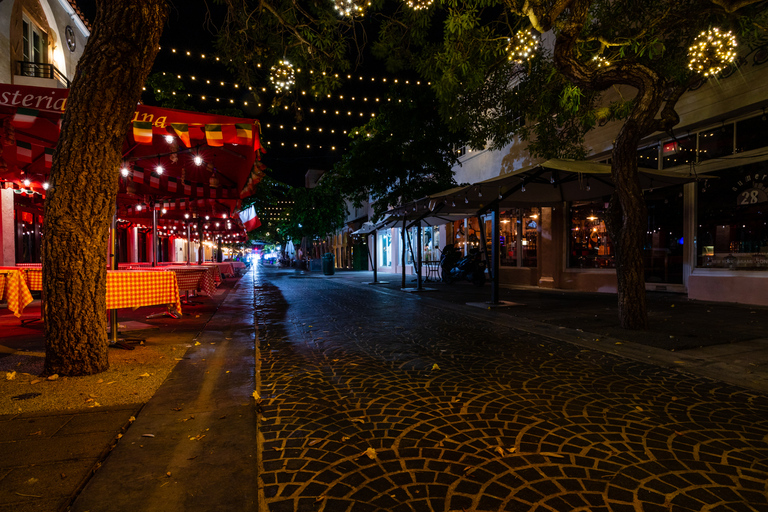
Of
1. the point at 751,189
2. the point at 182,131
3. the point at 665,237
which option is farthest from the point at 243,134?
the point at 665,237

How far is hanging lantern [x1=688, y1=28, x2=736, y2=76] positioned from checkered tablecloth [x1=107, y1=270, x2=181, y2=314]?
8968mm

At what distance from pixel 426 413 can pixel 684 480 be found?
1.60m

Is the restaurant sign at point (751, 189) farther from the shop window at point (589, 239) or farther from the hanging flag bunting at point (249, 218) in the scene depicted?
the hanging flag bunting at point (249, 218)

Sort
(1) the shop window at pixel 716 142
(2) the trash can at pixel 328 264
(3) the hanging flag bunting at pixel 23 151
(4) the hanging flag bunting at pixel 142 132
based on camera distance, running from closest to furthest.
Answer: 1. (4) the hanging flag bunting at pixel 142 132
2. (3) the hanging flag bunting at pixel 23 151
3. (1) the shop window at pixel 716 142
4. (2) the trash can at pixel 328 264

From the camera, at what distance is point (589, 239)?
12273 mm

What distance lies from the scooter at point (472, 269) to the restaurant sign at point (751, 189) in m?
7.20

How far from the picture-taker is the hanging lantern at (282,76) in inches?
316

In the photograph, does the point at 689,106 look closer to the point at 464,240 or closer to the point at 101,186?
the point at 464,240

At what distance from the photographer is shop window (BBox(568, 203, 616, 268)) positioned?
1190cm

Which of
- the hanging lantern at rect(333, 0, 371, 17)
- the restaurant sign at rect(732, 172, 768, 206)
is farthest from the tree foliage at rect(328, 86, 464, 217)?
the restaurant sign at rect(732, 172, 768, 206)

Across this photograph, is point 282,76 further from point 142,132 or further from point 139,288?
point 139,288

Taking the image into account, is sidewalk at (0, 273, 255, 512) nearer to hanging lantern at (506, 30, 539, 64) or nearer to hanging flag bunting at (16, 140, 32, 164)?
hanging flag bunting at (16, 140, 32, 164)

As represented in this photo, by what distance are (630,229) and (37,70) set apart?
15.3 meters

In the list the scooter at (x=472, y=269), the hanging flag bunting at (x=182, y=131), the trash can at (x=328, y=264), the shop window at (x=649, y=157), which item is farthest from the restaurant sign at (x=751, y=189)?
the trash can at (x=328, y=264)
